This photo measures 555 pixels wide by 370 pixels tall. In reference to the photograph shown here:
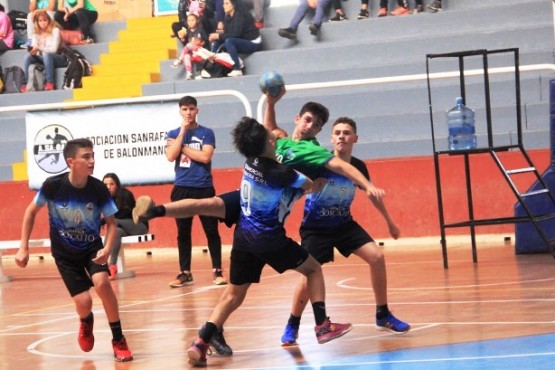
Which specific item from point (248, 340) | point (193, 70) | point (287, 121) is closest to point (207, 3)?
point (193, 70)

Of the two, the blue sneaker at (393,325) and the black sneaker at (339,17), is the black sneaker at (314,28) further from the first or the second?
the blue sneaker at (393,325)

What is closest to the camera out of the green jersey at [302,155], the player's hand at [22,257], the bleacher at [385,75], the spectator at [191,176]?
the green jersey at [302,155]

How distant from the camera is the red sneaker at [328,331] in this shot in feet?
31.7

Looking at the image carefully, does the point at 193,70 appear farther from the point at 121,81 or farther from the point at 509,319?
the point at 509,319

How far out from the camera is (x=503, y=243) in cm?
1800

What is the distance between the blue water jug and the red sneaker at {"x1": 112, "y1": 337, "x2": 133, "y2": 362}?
6.69 metres

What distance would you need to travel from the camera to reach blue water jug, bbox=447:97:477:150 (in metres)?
15.3

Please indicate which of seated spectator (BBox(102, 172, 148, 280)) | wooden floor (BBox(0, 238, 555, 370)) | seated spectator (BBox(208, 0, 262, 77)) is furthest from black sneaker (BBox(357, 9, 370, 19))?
seated spectator (BBox(102, 172, 148, 280))

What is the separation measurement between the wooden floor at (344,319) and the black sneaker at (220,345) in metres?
0.07

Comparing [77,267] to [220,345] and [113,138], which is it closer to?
[220,345]

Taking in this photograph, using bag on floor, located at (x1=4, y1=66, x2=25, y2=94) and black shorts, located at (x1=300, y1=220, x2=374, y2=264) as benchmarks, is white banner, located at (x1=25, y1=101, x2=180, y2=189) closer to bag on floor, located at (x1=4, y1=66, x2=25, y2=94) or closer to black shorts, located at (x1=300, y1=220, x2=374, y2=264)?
bag on floor, located at (x1=4, y1=66, x2=25, y2=94)

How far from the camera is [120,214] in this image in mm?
17625

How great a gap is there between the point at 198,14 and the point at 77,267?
14.9 metres

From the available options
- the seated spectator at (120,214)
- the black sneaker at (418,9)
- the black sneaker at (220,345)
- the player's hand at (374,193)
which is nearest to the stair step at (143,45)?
the black sneaker at (418,9)
